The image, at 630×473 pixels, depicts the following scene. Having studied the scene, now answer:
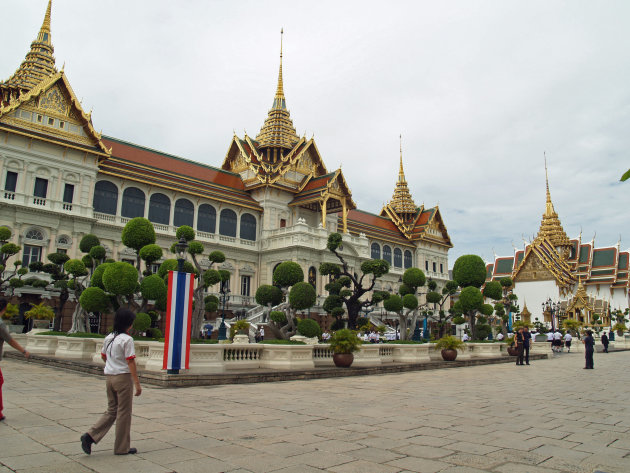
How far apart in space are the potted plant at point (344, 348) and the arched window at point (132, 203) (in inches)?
935

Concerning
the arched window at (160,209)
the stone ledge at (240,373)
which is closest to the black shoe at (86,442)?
the stone ledge at (240,373)

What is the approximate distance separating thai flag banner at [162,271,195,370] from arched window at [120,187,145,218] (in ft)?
81.9

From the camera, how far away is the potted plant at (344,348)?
16531 millimetres

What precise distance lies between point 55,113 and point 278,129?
20909 mm

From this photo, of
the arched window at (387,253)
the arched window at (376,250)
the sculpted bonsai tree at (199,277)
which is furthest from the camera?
the arched window at (387,253)

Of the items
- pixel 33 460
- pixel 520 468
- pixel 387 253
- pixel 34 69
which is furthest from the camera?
pixel 387 253

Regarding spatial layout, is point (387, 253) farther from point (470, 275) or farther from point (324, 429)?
point (324, 429)

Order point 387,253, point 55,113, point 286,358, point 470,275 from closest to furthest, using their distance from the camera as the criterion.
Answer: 1. point 286,358
2. point 470,275
3. point 55,113
4. point 387,253

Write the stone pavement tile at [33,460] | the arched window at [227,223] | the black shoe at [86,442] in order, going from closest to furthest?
1. the stone pavement tile at [33,460]
2. the black shoe at [86,442]
3. the arched window at [227,223]

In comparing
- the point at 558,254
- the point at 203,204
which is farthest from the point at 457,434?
the point at 558,254

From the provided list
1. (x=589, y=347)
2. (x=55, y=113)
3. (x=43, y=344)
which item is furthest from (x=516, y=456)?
(x=55, y=113)

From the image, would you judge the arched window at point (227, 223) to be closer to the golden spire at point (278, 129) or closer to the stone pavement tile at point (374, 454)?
the golden spire at point (278, 129)

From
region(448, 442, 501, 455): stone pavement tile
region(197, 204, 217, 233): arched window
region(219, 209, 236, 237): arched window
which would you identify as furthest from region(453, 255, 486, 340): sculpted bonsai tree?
region(448, 442, 501, 455): stone pavement tile

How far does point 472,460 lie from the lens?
5574 millimetres
